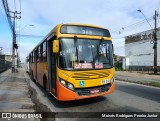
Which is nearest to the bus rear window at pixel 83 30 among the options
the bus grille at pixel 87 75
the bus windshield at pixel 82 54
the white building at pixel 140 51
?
the bus windshield at pixel 82 54

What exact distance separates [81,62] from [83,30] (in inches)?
54.3

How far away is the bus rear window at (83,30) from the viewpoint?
894cm

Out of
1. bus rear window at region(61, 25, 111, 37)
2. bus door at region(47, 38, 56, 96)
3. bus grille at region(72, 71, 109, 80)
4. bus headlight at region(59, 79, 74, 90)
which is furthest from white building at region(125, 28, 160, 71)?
A: bus headlight at region(59, 79, 74, 90)

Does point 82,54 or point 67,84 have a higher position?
point 82,54

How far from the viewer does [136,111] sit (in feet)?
25.8

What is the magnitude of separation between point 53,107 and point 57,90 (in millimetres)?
903

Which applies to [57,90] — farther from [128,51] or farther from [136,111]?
[128,51]

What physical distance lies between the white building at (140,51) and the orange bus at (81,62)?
42.8 meters

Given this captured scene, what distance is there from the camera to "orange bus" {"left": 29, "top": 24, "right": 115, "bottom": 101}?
330 inches

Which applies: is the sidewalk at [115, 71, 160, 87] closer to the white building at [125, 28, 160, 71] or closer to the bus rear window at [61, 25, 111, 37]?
the bus rear window at [61, 25, 111, 37]

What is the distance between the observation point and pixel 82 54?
8.71 m

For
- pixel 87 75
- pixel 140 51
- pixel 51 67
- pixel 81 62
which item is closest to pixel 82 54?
pixel 81 62

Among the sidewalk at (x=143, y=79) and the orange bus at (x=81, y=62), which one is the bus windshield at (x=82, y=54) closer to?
the orange bus at (x=81, y=62)

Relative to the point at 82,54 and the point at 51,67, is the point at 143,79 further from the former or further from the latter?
the point at 82,54
